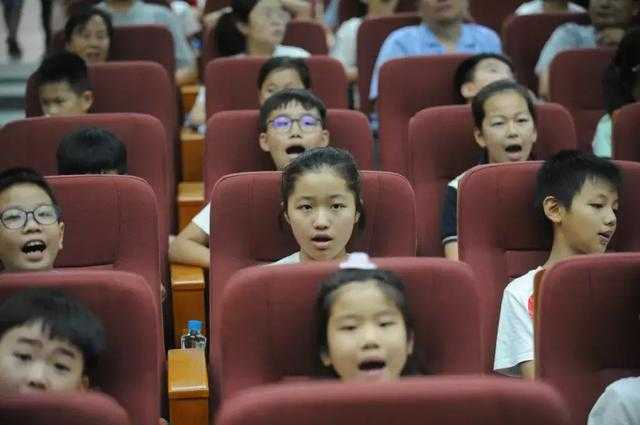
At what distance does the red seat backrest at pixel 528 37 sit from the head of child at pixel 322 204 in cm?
131

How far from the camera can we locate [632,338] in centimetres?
142

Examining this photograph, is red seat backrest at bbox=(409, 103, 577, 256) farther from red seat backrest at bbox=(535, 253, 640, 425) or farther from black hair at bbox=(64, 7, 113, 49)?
black hair at bbox=(64, 7, 113, 49)

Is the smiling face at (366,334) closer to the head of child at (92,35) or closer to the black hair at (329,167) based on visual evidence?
the black hair at (329,167)

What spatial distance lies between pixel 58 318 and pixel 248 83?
1296 mm

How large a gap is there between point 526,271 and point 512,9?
1.92 metres

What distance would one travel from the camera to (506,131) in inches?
81.7

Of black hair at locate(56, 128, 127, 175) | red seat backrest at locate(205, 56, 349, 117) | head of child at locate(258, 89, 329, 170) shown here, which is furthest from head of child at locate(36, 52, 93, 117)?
head of child at locate(258, 89, 329, 170)

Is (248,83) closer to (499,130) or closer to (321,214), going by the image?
(499,130)

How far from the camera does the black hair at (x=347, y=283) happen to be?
1305 mm

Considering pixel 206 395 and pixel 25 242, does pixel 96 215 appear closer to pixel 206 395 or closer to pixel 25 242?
pixel 25 242

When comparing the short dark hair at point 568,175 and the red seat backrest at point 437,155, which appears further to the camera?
the red seat backrest at point 437,155

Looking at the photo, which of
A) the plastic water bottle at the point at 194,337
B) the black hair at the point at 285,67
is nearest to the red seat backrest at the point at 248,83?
the black hair at the point at 285,67

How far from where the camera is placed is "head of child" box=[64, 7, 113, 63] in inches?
108

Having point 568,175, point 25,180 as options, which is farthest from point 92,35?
point 568,175
